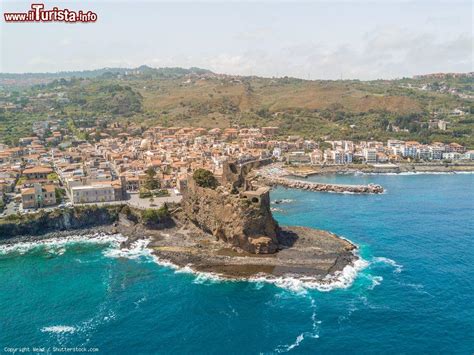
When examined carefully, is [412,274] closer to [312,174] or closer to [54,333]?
[54,333]

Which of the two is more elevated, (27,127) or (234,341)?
(27,127)

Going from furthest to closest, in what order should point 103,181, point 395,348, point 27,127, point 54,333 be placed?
point 27,127
point 103,181
point 54,333
point 395,348

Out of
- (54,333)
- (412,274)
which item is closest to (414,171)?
(412,274)

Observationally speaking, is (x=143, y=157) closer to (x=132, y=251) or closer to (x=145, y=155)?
(x=145, y=155)

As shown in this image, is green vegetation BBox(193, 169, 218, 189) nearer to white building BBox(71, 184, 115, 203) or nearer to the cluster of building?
the cluster of building

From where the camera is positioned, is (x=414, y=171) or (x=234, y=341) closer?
(x=234, y=341)

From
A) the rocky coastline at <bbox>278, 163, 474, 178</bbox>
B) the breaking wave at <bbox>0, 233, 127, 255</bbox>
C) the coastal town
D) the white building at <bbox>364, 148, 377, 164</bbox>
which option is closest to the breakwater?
the rocky coastline at <bbox>278, 163, 474, 178</bbox>
